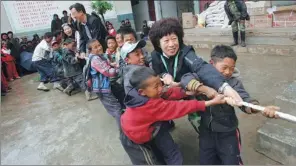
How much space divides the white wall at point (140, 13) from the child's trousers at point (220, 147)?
41.3 feet

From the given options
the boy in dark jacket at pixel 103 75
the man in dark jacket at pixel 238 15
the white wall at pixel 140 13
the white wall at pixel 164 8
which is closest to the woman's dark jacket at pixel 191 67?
the boy in dark jacket at pixel 103 75

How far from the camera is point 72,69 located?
5.09 meters

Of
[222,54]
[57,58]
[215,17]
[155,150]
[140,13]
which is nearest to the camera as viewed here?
[222,54]

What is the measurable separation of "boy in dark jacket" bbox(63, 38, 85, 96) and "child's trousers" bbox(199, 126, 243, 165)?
3.34 metres

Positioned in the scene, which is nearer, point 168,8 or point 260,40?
point 260,40

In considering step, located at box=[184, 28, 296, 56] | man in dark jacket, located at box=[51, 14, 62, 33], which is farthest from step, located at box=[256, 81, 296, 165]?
man in dark jacket, located at box=[51, 14, 62, 33]

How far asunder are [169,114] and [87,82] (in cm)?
200

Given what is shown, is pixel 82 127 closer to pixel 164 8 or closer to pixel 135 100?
pixel 135 100

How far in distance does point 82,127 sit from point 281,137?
252 cm

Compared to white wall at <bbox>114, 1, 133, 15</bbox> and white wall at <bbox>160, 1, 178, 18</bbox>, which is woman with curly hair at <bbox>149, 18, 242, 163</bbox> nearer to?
white wall at <bbox>114, 1, 133, 15</bbox>

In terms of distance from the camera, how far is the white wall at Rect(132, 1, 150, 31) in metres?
13.8

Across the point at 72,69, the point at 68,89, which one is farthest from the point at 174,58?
the point at 68,89

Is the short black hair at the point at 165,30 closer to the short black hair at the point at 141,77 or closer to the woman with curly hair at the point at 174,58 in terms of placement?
the woman with curly hair at the point at 174,58

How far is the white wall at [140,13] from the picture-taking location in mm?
→ 13766
